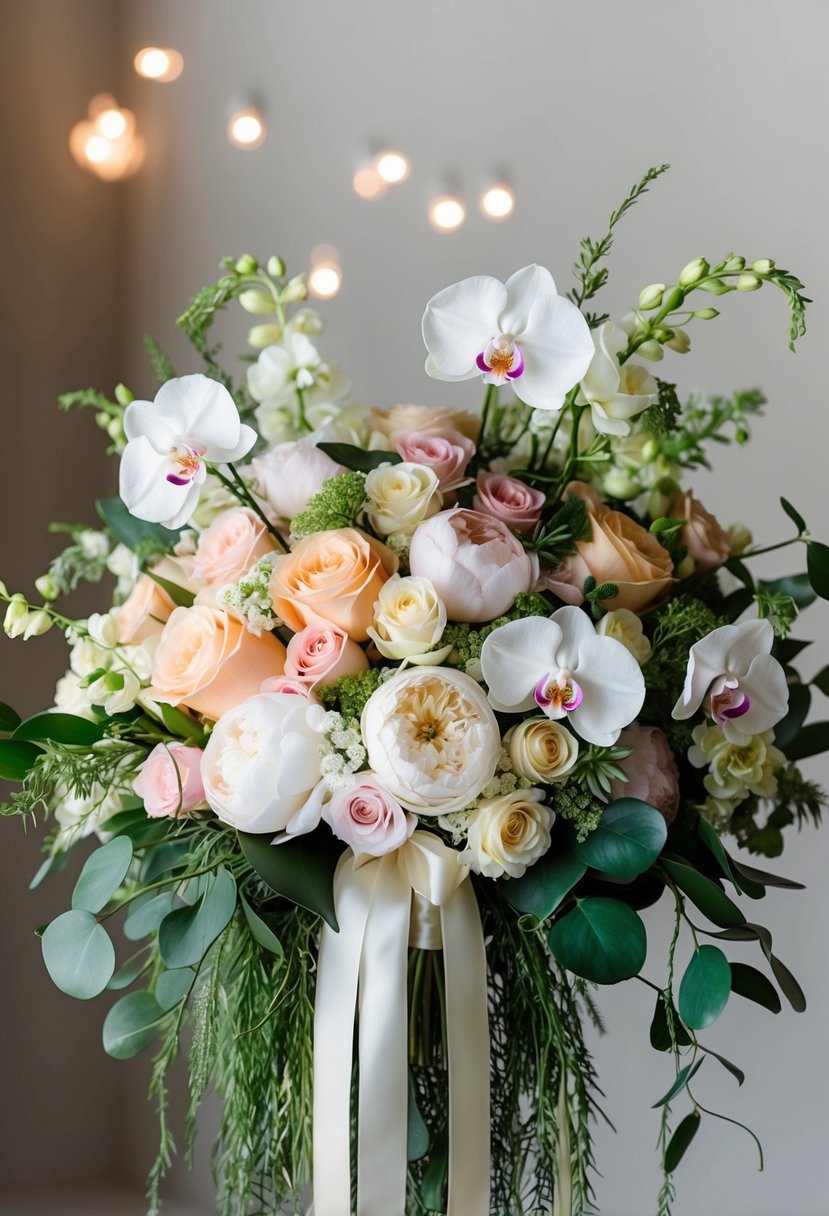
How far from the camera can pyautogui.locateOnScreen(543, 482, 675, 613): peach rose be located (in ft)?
2.64

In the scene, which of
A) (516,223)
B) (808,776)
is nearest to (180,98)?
(516,223)

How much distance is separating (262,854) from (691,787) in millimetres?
356

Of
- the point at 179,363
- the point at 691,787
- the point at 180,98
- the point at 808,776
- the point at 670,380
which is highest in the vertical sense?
the point at 180,98

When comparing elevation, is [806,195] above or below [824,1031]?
above

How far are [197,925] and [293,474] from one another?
1.13 feet

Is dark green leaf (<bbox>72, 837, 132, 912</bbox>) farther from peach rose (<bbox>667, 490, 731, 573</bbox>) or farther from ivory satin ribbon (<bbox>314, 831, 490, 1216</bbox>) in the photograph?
peach rose (<bbox>667, 490, 731, 573</bbox>)

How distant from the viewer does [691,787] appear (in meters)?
0.88

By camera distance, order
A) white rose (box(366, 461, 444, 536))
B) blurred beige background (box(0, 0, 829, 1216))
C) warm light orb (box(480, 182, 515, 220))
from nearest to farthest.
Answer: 1. white rose (box(366, 461, 444, 536))
2. blurred beige background (box(0, 0, 829, 1216))
3. warm light orb (box(480, 182, 515, 220))

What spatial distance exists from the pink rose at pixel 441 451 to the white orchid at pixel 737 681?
0.23 metres

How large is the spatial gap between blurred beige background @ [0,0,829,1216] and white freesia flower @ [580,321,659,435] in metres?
0.61

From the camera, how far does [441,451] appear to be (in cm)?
85

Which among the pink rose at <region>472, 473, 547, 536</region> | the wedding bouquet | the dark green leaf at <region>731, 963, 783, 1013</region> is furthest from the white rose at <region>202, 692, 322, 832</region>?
the dark green leaf at <region>731, 963, 783, 1013</region>

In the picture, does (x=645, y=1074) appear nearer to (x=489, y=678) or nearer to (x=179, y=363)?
(x=489, y=678)

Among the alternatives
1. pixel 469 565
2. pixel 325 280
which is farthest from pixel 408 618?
pixel 325 280
